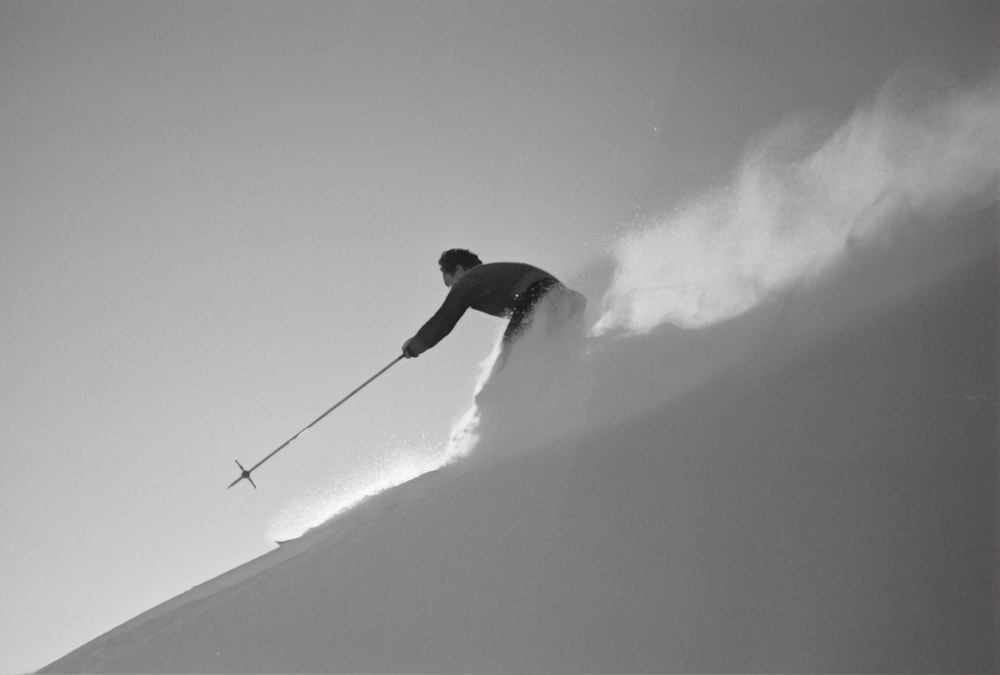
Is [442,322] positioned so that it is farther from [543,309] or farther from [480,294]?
[543,309]

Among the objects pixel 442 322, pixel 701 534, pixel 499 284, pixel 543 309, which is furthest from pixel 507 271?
pixel 701 534

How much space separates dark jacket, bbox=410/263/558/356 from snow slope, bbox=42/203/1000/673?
148 centimetres

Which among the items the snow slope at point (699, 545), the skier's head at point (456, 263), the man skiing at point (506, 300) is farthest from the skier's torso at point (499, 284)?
the snow slope at point (699, 545)

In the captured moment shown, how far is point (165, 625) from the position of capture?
4176 mm

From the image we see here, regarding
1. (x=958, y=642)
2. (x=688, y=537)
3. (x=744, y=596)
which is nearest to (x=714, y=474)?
(x=688, y=537)

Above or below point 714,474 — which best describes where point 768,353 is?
above

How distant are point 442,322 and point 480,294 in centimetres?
35

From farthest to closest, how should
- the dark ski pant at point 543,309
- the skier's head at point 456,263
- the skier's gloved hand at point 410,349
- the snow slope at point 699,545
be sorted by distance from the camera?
the skier's head at point 456,263 < the skier's gloved hand at point 410,349 < the dark ski pant at point 543,309 < the snow slope at point 699,545

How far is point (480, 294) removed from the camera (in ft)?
20.9

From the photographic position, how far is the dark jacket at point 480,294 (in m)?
6.33

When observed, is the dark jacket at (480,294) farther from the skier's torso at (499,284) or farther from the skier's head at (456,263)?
the skier's head at (456,263)

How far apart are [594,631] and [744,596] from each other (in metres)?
0.66

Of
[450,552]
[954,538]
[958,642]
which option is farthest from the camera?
[450,552]

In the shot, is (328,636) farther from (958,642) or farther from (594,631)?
(958,642)
